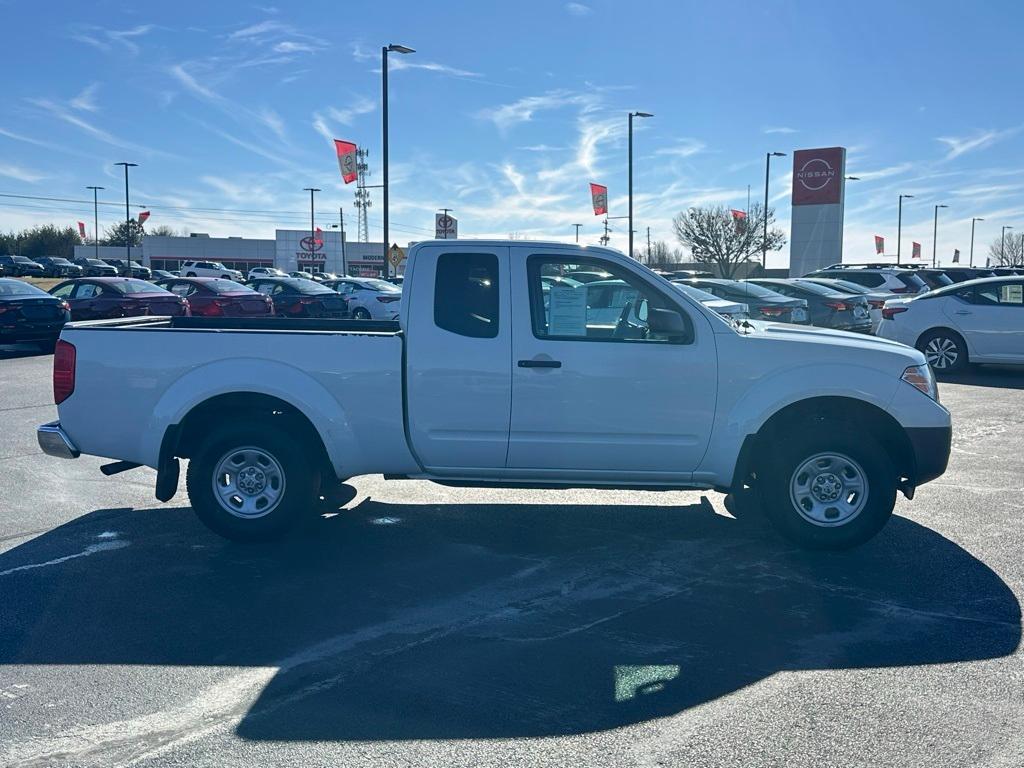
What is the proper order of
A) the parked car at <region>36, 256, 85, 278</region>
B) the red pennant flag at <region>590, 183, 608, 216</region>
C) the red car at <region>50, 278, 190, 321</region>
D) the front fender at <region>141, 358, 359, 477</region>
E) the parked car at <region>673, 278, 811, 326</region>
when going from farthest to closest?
the parked car at <region>36, 256, 85, 278</region> → the red pennant flag at <region>590, 183, 608, 216</region> → the red car at <region>50, 278, 190, 321</region> → the parked car at <region>673, 278, 811, 326</region> → the front fender at <region>141, 358, 359, 477</region>

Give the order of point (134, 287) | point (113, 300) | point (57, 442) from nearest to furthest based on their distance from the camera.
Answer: point (57, 442) → point (113, 300) → point (134, 287)

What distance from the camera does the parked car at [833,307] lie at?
20.2 meters

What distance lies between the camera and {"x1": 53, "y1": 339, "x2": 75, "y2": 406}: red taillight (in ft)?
21.0

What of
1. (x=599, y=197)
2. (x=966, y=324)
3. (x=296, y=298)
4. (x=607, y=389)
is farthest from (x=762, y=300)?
(x=599, y=197)

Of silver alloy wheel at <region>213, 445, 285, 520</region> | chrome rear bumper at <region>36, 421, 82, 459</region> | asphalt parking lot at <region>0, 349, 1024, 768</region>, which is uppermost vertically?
chrome rear bumper at <region>36, 421, 82, 459</region>

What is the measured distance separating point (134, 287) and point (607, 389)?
18.7 m

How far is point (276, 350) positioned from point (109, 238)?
12612cm

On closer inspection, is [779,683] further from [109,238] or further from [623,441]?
[109,238]

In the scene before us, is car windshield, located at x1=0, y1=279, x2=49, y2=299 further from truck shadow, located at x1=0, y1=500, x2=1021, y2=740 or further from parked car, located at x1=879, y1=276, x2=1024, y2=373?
parked car, located at x1=879, y1=276, x2=1024, y2=373

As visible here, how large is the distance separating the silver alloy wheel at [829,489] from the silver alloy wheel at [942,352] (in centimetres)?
1056

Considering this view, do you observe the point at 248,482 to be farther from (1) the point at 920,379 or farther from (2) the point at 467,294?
(1) the point at 920,379

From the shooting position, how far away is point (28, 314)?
741 inches

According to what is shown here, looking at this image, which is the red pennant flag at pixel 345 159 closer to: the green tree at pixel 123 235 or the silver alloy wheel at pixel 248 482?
the silver alloy wheel at pixel 248 482

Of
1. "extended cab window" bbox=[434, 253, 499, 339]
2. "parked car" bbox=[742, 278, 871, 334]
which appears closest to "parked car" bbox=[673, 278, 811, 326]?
"parked car" bbox=[742, 278, 871, 334]
